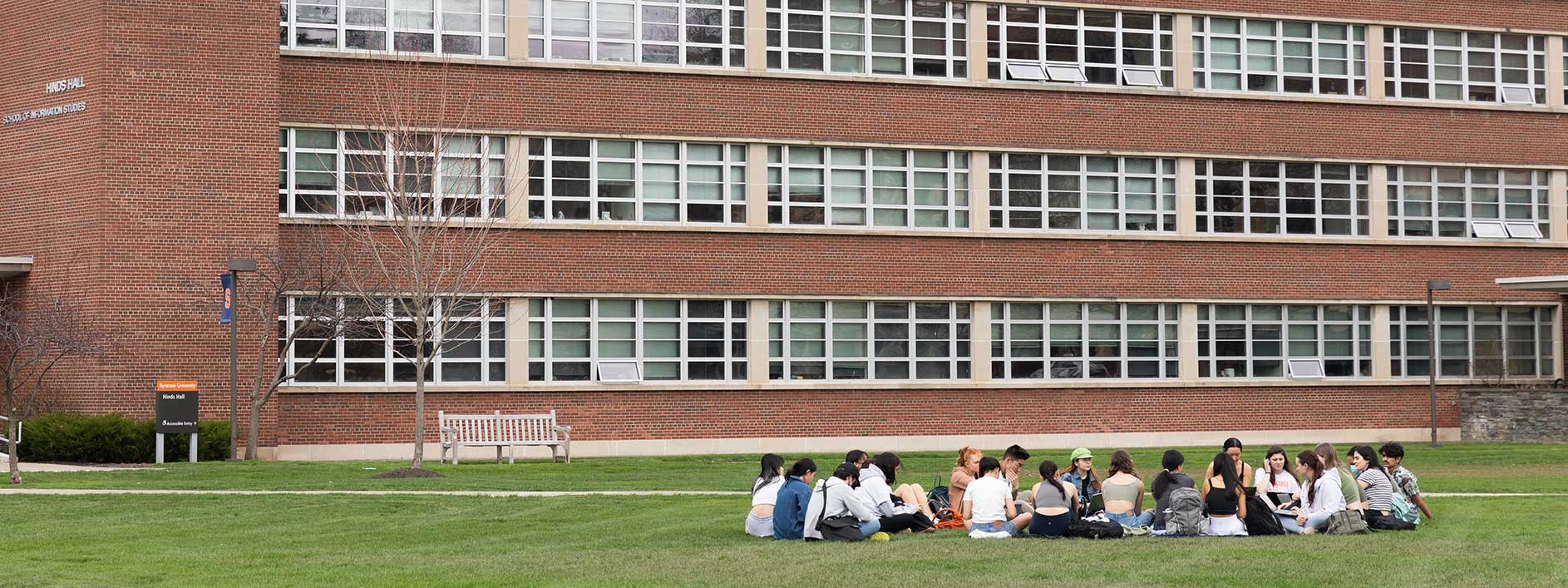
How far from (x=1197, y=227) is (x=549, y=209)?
12.9 metres

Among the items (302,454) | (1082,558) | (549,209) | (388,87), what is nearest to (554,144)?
(549,209)

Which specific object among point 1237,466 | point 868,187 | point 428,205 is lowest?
point 1237,466

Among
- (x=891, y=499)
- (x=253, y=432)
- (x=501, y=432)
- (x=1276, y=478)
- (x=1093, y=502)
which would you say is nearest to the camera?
(x=891, y=499)

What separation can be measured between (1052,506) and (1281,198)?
2302 centimetres

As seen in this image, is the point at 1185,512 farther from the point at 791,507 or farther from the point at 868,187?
the point at 868,187

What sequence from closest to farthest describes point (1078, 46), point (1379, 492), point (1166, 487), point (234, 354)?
point (1166, 487) → point (1379, 492) → point (234, 354) → point (1078, 46)

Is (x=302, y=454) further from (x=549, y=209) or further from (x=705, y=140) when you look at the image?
(x=705, y=140)

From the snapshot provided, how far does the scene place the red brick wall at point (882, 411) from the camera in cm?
3375

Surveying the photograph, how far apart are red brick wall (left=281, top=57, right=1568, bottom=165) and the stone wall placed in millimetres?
4918

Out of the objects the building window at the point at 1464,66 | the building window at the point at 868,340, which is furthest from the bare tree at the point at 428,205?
the building window at the point at 1464,66

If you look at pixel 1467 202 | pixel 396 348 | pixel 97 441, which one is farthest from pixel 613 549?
pixel 1467 202

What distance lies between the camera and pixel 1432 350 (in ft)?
126

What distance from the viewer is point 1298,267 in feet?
128

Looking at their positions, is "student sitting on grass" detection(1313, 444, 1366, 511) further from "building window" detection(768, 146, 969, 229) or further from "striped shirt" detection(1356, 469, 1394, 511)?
"building window" detection(768, 146, 969, 229)
